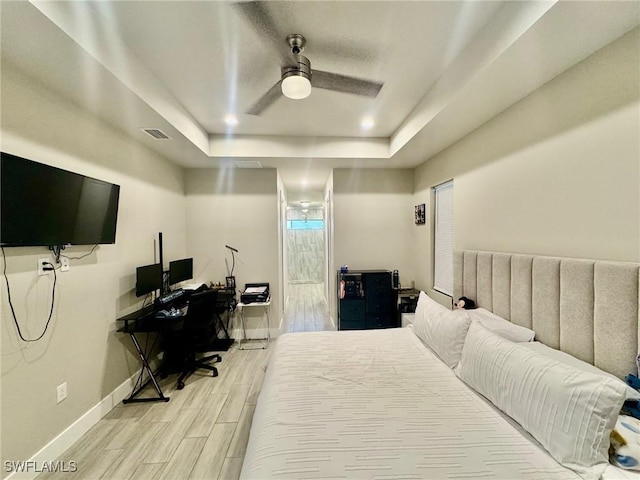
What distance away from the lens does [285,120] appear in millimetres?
3053

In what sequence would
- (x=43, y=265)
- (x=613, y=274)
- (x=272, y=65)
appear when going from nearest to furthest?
(x=613, y=274), (x=43, y=265), (x=272, y=65)

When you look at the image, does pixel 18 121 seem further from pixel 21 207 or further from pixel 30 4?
pixel 30 4

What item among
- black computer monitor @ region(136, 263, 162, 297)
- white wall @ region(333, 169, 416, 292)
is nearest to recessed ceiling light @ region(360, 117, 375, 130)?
white wall @ region(333, 169, 416, 292)

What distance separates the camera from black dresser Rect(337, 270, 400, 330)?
394 centimetres

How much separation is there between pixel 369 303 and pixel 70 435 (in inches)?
129

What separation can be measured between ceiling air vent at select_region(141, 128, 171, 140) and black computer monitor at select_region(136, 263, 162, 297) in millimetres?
1349

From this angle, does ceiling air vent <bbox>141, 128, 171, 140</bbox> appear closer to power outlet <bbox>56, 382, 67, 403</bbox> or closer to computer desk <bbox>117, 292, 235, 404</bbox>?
computer desk <bbox>117, 292, 235, 404</bbox>

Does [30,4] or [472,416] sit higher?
[30,4]

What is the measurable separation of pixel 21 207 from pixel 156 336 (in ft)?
6.70

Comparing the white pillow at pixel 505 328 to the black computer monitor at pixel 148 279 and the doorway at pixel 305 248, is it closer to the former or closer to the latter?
the black computer monitor at pixel 148 279

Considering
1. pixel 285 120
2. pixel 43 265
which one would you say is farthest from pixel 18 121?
pixel 285 120

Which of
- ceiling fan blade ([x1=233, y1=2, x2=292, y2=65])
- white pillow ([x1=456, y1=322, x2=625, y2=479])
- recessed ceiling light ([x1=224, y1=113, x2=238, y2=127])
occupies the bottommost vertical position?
white pillow ([x1=456, y1=322, x2=625, y2=479])

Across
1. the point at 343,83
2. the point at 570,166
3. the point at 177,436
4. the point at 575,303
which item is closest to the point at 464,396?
the point at 575,303

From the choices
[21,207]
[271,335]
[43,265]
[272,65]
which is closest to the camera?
[21,207]
